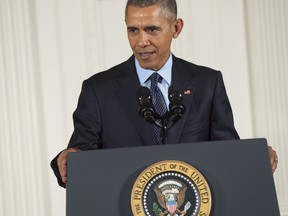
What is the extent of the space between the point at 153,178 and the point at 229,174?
0.63ft

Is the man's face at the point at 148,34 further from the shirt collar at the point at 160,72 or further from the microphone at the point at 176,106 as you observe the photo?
the microphone at the point at 176,106

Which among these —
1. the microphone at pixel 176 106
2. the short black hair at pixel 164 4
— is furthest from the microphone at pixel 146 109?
the short black hair at pixel 164 4

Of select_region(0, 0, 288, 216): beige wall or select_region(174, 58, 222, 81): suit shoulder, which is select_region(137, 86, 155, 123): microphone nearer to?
select_region(174, 58, 222, 81): suit shoulder

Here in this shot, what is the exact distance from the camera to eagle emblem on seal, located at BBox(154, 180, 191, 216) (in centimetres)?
175

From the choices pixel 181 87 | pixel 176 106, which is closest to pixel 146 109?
pixel 176 106

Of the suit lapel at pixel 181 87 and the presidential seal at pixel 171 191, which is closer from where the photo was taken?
the presidential seal at pixel 171 191

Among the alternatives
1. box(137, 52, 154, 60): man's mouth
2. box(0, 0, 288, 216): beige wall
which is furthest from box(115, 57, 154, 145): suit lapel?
box(0, 0, 288, 216): beige wall

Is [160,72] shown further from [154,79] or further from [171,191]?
[171,191]

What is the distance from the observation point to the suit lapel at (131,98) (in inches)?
92.4

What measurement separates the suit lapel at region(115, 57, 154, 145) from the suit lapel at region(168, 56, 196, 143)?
86 mm

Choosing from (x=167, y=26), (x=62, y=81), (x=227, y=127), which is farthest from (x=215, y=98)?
(x=62, y=81)

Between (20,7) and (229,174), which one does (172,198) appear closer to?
(229,174)

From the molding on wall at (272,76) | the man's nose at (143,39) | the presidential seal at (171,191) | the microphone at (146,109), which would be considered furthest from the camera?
the molding on wall at (272,76)

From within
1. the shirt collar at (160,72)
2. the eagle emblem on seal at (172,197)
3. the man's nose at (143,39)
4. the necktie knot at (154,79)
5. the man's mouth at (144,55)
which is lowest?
the eagle emblem on seal at (172,197)
